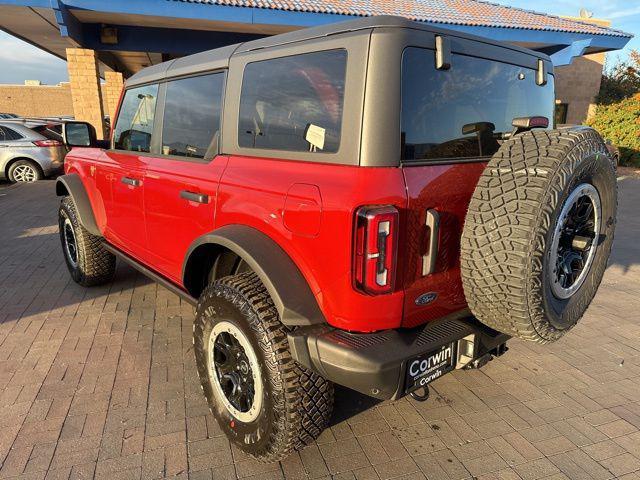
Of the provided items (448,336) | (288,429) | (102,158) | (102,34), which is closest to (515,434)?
(448,336)

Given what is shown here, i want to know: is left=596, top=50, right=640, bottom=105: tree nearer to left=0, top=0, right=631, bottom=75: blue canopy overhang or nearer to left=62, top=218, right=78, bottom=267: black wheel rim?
left=0, top=0, right=631, bottom=75: blue canopy overhang

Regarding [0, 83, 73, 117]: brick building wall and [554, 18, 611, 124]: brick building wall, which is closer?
[554, 18, 611, 124]: brick building wall

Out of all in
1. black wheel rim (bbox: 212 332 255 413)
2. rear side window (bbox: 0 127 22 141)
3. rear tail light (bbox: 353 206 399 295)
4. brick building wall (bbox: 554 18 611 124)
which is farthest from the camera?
brick building wall (bbox: 554 18 611 124)

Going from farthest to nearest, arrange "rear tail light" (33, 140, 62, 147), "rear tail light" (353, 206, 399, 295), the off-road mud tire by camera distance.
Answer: "rear tail light" (33, 140, 62, 147)
the off-road mud tire
"rear tail light" (353, 206, 399, 295)

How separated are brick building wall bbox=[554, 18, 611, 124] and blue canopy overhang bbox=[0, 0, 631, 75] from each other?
5.64 m

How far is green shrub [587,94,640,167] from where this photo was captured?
15.8 metres

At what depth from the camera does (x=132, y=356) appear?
3.21m

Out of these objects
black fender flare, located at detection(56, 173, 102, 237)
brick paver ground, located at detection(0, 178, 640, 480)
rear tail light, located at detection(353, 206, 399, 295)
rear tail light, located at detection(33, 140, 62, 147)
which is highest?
rear tail light, located at detection(33, 140, 62, 147)

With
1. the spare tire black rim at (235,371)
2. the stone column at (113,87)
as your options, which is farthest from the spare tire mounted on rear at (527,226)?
the stone column at (113,87)

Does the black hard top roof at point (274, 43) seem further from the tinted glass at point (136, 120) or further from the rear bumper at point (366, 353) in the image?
the rear bumper at point (366, 353)

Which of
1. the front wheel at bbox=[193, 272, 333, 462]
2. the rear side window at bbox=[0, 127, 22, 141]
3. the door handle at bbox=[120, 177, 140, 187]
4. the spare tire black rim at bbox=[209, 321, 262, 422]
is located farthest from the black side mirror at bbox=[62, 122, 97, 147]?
the rear side window at bbox=[0, 127, 22, 141]

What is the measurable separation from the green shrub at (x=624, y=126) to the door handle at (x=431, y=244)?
56.4ft

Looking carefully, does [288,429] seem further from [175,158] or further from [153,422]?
[175,158]

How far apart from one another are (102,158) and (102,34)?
9619 mm
